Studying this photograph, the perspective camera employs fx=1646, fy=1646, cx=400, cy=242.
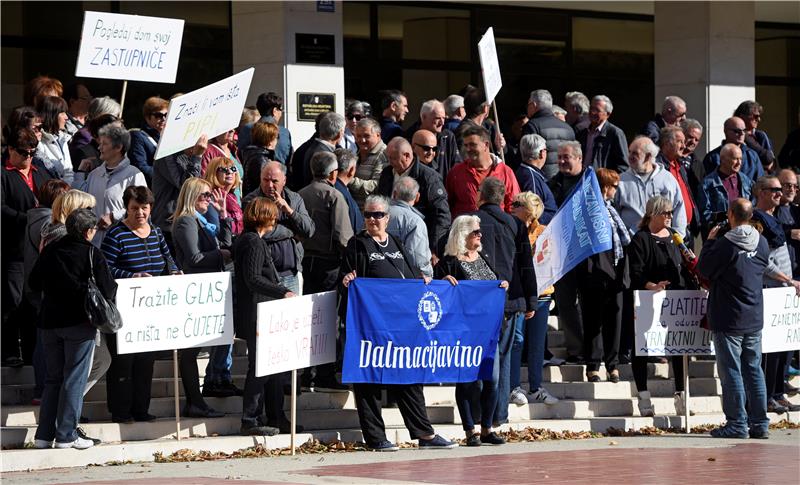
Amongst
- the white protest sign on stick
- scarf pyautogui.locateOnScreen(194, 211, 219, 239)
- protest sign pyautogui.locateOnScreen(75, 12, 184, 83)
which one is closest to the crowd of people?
scarf pyautogui.locateOnScreen(194, 211, 219, 239)

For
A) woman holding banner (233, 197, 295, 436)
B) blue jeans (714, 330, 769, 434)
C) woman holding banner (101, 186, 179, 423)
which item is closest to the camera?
woman holding banner (101, 186, 179, 423)

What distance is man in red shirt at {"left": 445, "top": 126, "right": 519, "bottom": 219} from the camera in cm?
1498

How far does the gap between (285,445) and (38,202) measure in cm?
296

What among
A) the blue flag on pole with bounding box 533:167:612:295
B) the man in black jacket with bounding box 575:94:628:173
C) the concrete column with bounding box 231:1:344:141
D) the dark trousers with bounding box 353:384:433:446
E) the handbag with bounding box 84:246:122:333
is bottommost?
the dark trousers with bounding box 353:384:433:446

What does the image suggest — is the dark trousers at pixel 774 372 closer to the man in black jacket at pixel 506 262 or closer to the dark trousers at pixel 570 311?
the dark trousers at pixel 570 311

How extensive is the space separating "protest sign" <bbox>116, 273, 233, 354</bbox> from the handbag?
0.25 metres

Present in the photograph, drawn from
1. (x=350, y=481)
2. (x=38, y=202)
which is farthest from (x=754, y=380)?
(x=38, y=202)

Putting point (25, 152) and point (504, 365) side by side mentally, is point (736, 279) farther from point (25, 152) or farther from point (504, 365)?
point (25, 152)

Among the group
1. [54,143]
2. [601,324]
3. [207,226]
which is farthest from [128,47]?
[601,324]

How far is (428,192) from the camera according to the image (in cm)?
1456

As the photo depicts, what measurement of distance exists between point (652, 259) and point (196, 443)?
15.9 feet

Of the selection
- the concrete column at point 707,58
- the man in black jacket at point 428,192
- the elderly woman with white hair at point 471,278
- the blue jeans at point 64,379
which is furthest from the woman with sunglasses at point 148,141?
the concrete column at point 707,58

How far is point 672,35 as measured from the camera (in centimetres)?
2217

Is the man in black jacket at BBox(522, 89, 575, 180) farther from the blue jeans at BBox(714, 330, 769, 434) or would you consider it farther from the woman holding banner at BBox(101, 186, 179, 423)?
the woman holding banner at BBox(101, 186, 179, 423)
